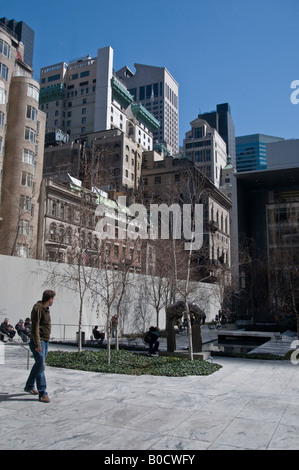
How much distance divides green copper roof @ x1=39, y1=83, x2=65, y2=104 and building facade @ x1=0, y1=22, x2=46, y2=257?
5774 cm

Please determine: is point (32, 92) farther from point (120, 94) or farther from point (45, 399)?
point (120, 94)

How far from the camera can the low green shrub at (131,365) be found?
34.9 ft

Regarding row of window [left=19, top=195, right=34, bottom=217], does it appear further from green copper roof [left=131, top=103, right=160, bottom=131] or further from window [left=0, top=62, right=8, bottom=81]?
green copper roof [left=131, top=103, right=160, bottom=131]

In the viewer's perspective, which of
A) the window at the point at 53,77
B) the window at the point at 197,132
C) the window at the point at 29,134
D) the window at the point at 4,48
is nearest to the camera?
the window at the point at 4,48

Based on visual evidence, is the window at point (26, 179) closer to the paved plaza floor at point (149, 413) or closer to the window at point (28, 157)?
the window at point (28, 157)

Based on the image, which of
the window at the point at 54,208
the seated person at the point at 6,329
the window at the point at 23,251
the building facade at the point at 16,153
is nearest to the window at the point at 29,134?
the building facade at the point at 16,153

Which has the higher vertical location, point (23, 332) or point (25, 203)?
point (25, 203)

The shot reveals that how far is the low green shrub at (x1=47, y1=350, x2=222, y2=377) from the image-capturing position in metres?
10.6

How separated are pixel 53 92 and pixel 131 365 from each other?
102 meters

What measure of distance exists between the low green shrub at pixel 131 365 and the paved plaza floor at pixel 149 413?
46 cm

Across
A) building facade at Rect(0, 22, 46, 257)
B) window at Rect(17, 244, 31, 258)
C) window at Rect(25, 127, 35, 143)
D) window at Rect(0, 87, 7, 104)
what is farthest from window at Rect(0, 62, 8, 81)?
window at Rect(17, 244, 31, 258)

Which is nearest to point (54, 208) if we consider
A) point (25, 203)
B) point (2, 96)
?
point (25, 203)

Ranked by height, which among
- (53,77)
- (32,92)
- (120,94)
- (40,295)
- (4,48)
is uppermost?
(53,77)

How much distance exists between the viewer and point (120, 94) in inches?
3915
